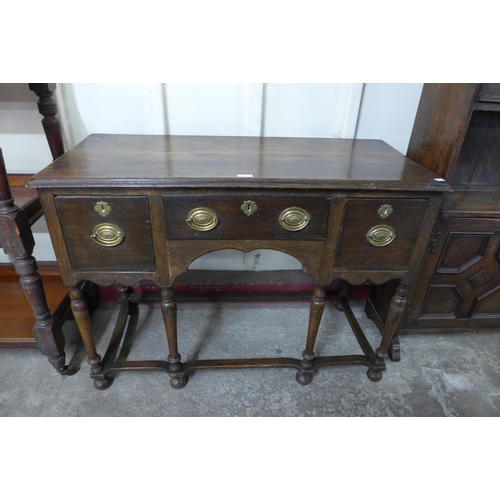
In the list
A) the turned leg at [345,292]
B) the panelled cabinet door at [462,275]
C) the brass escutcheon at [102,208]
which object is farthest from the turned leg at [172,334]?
the panelled cabinet door at [462,275]

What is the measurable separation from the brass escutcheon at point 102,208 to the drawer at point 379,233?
822 millimetres

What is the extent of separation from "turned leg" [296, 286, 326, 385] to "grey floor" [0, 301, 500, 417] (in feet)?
0.19

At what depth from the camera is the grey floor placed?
5.27ft

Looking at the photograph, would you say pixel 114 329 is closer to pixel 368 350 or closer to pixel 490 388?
pixel 368 350

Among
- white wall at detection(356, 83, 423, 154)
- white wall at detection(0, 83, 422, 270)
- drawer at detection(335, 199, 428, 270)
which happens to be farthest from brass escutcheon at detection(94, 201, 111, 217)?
white wall at detection(356, 83, 423, 154)

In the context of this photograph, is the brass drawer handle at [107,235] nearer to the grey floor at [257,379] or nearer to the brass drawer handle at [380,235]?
the grey floor at [257,379]

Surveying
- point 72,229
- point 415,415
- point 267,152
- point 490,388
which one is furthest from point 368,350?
point 72,229

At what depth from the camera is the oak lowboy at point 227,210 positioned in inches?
47.4

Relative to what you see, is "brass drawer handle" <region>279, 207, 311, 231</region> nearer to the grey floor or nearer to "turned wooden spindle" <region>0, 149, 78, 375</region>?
the grey floor

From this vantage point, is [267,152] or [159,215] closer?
[159,215]

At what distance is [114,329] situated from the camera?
6.20 feet

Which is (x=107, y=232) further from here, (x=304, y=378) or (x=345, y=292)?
(x=345, y=292)

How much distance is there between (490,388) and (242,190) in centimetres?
156

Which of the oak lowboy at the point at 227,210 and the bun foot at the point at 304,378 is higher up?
the oak lowboy at the point at 227,210
